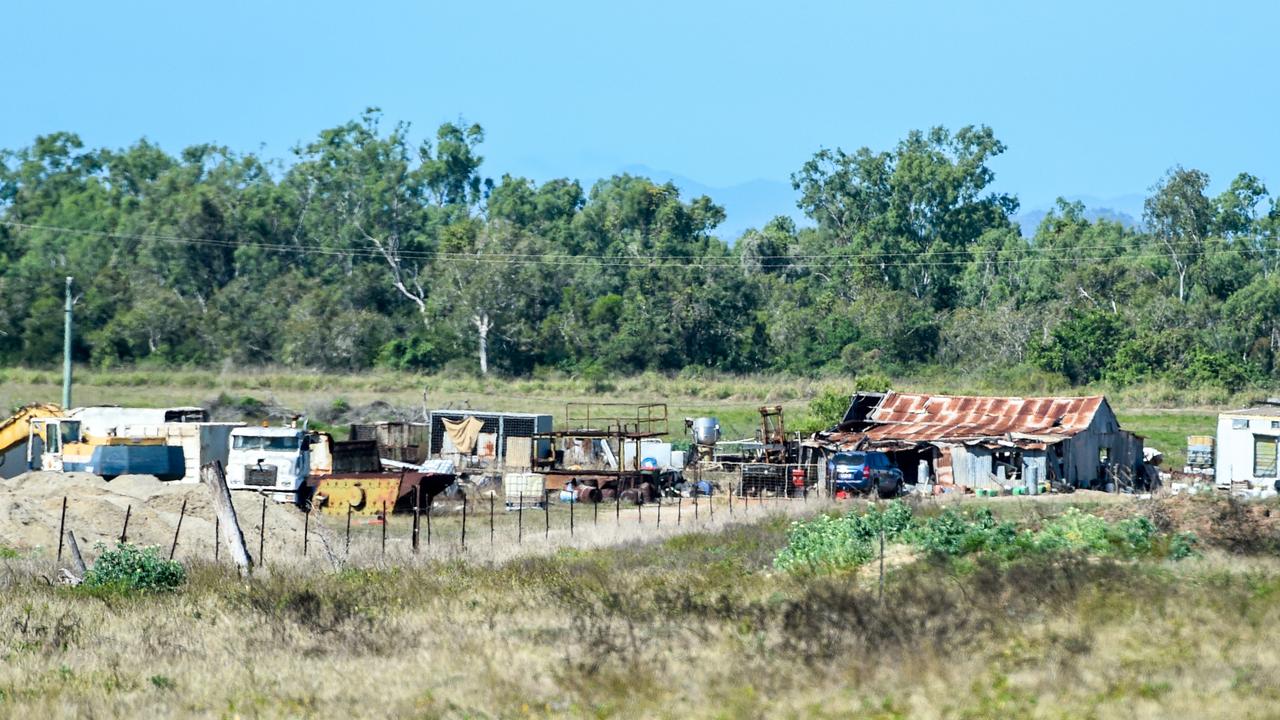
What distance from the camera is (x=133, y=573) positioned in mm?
23438

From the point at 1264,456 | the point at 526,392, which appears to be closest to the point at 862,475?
the point at 1264,456

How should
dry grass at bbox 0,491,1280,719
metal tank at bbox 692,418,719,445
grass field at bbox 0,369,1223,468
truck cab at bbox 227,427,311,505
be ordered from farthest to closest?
grass field at bbox 0,369,1223,468, metal tank at bbox 692,418,719,445, truck cab at bbox 227,427,311,505, dry grass at bbox 0,491,1280,719

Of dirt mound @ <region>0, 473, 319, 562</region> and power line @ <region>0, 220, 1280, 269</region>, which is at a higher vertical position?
power line @ <region>0, 220, 1280, 269</region>

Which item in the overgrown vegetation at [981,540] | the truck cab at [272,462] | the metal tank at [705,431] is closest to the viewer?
the overgrown vegetation at [981,540]

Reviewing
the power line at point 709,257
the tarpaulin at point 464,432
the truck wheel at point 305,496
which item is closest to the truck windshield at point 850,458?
the tarpaulin at point 464,432

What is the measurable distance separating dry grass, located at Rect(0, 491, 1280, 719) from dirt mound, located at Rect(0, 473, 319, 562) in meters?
5.73

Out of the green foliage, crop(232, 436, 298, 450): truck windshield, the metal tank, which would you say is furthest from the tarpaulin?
the green foliage

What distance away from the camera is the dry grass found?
15.2 meters

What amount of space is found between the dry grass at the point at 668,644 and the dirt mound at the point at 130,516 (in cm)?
573

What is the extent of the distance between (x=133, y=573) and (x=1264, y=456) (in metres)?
29.0

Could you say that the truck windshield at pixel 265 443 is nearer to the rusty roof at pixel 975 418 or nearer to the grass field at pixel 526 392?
the rusty roof at pixel 975 418

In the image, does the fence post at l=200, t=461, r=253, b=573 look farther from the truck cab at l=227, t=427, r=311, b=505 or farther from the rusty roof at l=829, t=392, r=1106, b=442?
the rusty roof at l=829, t=392, r=1106, b=442

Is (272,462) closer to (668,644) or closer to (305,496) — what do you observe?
(305,496)

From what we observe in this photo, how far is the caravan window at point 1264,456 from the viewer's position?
134 ft
